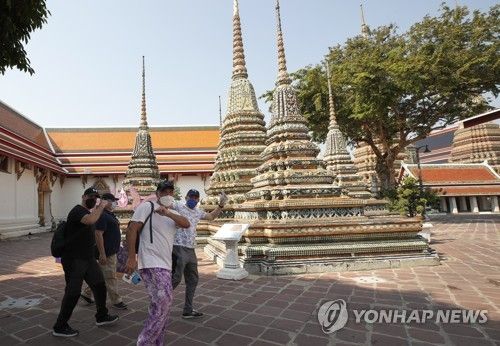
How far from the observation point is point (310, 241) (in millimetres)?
7367

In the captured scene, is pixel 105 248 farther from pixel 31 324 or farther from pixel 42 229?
pixel 42 229

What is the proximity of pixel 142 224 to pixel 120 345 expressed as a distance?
4.73 feet

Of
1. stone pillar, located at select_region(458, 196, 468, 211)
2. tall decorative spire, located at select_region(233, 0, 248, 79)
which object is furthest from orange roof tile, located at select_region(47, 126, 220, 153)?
stone pillar, located at select_region(458, 196, 468, 211)

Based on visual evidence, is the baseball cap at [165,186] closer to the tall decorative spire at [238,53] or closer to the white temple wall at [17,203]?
the tall decorative spire at [238,53]

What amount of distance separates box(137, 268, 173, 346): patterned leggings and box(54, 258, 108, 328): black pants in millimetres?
1262

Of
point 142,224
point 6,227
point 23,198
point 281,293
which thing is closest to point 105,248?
point 142,224

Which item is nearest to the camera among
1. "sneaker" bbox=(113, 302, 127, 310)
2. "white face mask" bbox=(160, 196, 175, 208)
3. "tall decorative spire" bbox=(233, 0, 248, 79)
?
"white face mask" bbox=(160, 196, 175, 208)

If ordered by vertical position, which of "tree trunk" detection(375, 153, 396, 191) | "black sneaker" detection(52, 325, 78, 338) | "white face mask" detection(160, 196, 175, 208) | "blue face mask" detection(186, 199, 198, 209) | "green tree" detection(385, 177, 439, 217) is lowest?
"black sneaker" detection(52, 325, 78, 338)

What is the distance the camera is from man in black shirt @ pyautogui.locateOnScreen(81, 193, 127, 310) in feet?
15.9

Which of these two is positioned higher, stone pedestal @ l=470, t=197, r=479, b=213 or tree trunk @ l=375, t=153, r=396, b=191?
tree trunk @ l=375, t=153, r=396, b=191

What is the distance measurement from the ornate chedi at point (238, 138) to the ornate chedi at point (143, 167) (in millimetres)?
4177

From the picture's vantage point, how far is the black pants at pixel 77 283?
393 cm

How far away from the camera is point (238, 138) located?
12688mm

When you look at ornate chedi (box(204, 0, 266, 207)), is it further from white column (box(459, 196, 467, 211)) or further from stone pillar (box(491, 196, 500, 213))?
stone pillar (box(491, 196, 500, 213))
